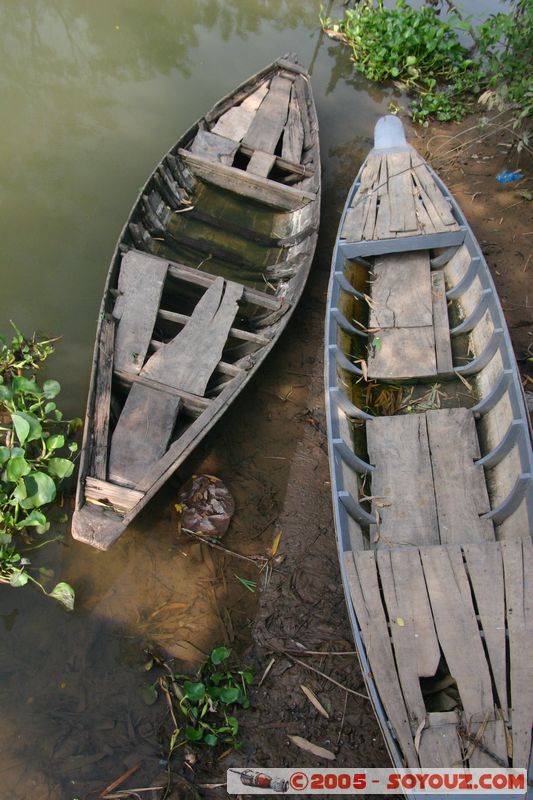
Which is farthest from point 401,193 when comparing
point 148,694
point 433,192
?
point 148,694

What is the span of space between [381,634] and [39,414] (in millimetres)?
3377

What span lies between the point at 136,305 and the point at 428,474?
117 inches

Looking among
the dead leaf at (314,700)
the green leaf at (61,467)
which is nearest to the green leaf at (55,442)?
the green leaf at (61,467)

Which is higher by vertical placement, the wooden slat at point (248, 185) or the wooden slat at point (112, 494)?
the wooden slat at point (248, 185)

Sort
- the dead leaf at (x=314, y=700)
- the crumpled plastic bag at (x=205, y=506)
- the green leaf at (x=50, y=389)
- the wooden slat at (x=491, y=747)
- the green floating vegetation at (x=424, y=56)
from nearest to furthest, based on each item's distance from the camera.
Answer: the wooden slat at (x=491, y=747)
the dead leaf at (x=314, y=700)
the crumpled plastic bag at (x=205, y=506)
the green leaf at (x=50, y=389)
the green floating vegetation at (x=424, y=56)

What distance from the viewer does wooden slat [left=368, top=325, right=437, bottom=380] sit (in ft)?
16.4

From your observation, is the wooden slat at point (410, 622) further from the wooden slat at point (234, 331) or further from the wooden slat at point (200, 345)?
the wooden slat at point (234, 331)

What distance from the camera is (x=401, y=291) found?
553 cm

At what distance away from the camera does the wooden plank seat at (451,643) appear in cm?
313

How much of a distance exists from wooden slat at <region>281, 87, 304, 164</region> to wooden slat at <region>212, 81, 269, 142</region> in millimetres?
465

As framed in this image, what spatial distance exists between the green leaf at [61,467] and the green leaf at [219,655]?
1.76 meters

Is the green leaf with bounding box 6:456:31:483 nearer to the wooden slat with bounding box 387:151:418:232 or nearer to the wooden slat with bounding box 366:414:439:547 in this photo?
the wooden slat with bounding box 366:414:439:547

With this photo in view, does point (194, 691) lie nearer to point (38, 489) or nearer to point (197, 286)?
point (38, 489)

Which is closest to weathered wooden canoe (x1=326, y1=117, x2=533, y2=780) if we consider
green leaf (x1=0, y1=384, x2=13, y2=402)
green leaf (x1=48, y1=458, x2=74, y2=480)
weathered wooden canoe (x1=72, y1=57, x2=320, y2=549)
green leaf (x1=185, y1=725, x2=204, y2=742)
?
weathered wooden canoe (x1=72, y1=57, x2=320, y2=549)
